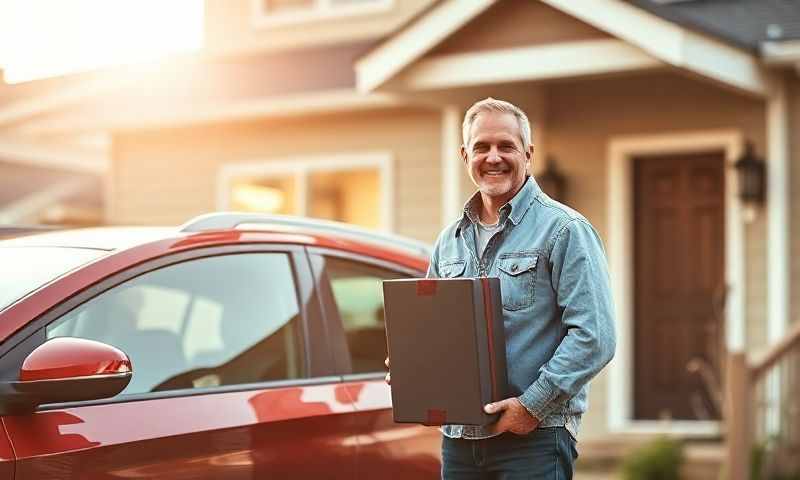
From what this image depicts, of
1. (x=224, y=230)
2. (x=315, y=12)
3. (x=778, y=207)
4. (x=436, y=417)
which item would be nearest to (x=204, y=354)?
(x=224, y=230)

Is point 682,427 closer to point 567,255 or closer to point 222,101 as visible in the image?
point 222,101

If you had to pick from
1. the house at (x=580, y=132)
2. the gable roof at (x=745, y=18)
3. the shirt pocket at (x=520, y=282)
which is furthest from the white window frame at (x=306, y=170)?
the shirt pocket at (x=520, y=282)

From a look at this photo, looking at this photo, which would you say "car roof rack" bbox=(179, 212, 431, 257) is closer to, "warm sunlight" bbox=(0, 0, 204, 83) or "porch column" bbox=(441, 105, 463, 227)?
"porch column" bbox=(441, 105, 463, 227)

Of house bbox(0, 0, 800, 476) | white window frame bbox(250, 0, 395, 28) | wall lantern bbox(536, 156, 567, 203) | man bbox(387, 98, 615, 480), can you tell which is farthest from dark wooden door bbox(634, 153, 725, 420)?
man bbox(387, 98, 615, 480)

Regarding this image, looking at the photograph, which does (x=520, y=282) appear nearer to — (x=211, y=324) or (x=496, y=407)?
(x=496, y=407)

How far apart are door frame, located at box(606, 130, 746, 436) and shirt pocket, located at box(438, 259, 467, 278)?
290 inches

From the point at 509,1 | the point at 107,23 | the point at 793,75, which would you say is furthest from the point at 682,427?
the point at 107,23

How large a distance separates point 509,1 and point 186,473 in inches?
282

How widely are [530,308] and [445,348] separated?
0.84ft

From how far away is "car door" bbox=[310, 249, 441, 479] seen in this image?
4508 millimetres

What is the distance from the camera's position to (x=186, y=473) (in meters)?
3.83

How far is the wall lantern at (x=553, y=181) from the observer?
11213 millimetres

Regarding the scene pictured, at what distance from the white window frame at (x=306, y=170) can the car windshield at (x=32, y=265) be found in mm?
7988

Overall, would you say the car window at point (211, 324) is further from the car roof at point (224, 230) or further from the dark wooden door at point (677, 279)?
the dark wooden door at point (677, 279)
